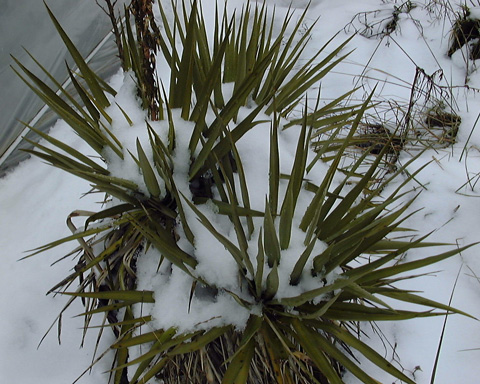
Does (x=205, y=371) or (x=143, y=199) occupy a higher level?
(x=143, y=199)

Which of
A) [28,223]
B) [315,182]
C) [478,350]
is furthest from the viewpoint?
[28,223]

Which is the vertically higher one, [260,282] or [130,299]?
[260,282]

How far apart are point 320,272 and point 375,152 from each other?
4.36 feet

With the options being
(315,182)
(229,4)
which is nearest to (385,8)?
(229,4)

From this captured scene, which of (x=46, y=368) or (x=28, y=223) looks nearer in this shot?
(x=46, y=368)

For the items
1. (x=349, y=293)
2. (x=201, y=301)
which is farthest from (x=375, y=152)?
(x=201, y=301)

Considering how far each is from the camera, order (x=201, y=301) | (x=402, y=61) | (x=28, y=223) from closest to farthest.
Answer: (x=201, y=301) < (x=28, y=223) < (x=402, y=61)

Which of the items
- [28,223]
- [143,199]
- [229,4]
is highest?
[229,4]

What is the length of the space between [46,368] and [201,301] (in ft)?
2.41

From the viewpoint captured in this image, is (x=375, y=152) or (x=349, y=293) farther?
(x=375, y=152)

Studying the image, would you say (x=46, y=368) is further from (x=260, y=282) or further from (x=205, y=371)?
(x=260, y=282)

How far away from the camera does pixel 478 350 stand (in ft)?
4.12

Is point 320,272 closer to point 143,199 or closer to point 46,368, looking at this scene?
point 143,199

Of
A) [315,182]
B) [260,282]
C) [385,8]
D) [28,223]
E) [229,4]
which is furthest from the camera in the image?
[229,4]
